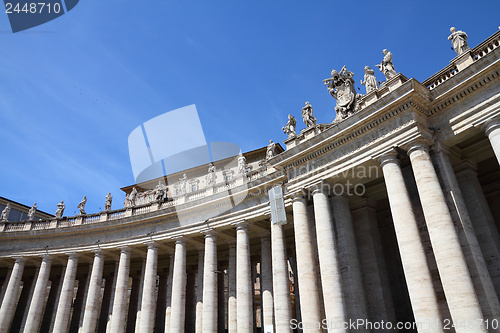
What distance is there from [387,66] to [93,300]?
35217 millimetres

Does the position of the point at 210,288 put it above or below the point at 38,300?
below

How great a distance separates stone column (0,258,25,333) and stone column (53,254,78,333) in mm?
5792

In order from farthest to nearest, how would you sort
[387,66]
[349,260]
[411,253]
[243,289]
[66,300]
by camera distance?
[66,300], [243,289], [349,260], [387,66], [411,253]

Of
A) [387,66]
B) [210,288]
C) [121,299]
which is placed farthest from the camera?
[121,299]

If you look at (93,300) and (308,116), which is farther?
(93,300)

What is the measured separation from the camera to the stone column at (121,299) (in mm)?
35031

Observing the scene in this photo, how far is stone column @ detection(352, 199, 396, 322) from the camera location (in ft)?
84.6

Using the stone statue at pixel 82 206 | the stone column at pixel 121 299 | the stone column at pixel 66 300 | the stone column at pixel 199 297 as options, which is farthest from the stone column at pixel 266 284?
the stone statue at pixel 82 206

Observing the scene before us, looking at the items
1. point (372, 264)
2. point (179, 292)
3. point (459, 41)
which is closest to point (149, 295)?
point (179, 292)

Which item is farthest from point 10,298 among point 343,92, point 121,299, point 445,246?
point 445,246

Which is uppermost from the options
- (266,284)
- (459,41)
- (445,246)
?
(459,41)

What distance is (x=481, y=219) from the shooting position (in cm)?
2289

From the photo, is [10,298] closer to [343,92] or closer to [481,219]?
[343,92]

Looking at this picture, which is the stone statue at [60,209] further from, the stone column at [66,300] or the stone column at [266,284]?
the stone column at [266,284]
